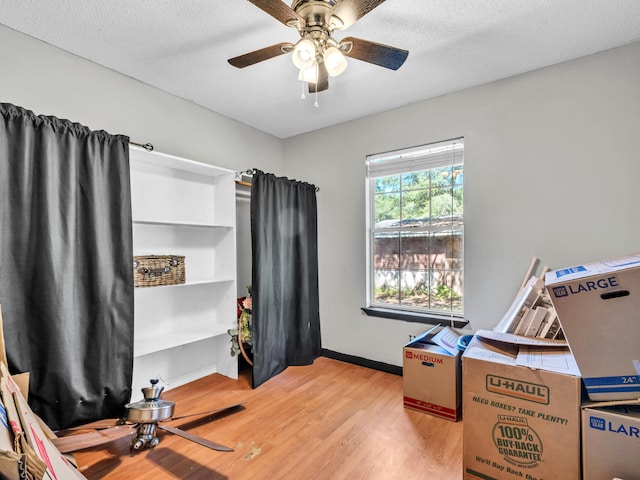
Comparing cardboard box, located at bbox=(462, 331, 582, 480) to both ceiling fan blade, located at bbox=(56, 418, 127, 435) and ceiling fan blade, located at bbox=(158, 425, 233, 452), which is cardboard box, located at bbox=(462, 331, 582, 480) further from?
ceiling fan blade, located at bbox=(56, 418, 127, 435)

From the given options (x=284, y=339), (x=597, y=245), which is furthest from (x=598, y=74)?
(x=284, y=339)

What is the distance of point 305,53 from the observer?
1.53 m

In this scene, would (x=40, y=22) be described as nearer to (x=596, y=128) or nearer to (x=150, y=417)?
(x=150, y=417)

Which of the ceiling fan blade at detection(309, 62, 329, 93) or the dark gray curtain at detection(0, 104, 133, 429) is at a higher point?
the ceiling fan blade at detection(309, 62, 329, 93)

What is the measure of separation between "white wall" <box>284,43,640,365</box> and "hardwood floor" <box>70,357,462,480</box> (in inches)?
31.2

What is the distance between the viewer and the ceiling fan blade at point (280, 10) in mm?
1350

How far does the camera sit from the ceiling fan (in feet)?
4.58

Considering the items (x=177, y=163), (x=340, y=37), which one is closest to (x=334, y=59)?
(x=340, y=37)

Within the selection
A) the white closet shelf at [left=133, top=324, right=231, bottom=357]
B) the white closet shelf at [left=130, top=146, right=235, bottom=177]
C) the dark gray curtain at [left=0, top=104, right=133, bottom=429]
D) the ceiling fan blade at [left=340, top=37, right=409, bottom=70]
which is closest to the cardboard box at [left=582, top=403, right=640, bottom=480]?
the ceiling fan blade at [left=340, top=37, right=409, bottom=70]

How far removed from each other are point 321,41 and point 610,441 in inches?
84.8

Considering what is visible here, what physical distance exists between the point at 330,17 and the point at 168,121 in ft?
6.10

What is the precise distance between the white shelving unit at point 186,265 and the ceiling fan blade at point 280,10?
1406 mm

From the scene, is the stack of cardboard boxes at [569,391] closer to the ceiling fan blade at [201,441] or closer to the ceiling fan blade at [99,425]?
the ceiling fan blade at [201,441]

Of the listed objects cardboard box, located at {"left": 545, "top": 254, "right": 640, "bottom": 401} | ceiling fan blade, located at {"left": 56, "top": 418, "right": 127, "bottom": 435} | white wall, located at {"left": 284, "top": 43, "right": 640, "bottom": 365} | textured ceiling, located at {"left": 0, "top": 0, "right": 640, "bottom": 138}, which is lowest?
ceiling fan blade, located at {"left": 56, "top": 418, "right": 127, "bottom": 435}
